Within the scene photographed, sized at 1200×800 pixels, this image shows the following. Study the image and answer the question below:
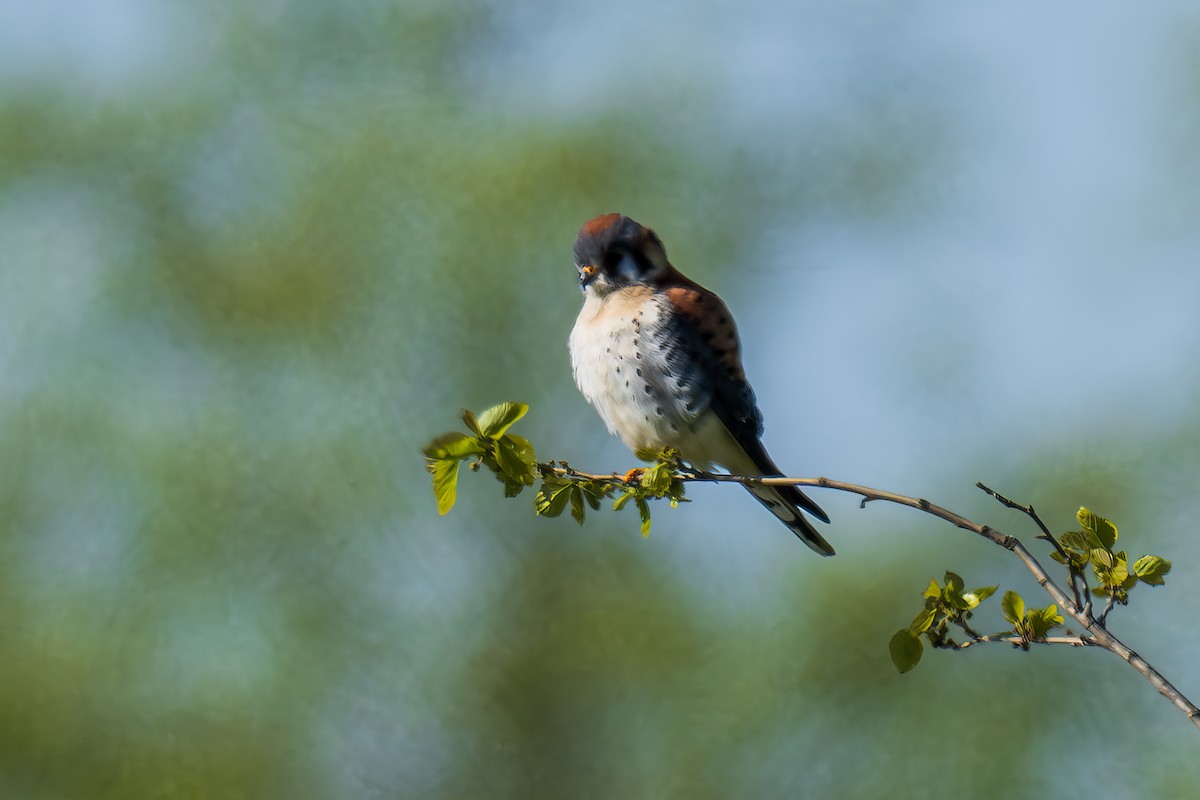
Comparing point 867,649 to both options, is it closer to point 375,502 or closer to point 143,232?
point 375,502

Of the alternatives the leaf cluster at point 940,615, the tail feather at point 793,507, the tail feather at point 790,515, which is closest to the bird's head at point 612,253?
the tail feather at point 793,507

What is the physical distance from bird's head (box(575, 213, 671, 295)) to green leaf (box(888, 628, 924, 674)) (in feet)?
8.35

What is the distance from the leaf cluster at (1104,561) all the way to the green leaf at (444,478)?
1.00 metres

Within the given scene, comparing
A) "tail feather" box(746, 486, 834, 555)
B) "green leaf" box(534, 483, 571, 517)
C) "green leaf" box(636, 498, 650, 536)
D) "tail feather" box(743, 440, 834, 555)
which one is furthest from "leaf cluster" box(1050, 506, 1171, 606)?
"tail feather" box(746, 486, 834, 555)

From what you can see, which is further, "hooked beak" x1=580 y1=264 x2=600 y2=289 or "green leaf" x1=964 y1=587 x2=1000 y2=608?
"hooked beak" x1=580 y1=264 x2=600 y2=289

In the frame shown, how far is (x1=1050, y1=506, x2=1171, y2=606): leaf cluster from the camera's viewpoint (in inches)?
83.9

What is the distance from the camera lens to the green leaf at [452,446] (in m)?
2.38

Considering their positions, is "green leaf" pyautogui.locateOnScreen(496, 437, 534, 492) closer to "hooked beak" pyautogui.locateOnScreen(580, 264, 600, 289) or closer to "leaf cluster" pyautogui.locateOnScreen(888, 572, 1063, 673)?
"leaf cluster" pyautogui.locateOnScreen(888, 572, 1063, 673)

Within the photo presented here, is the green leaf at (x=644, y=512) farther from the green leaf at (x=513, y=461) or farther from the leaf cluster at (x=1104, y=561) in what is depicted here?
the leaf cluster at (x=1104, y=561)

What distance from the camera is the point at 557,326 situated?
16859 millimetres

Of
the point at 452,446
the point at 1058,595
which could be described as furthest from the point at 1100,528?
the point at 452,446

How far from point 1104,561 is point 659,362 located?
2398 millimetres

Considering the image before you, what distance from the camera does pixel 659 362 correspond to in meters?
4.46

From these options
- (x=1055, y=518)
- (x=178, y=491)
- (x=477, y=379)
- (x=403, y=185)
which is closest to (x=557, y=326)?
(x=477, y=379)
